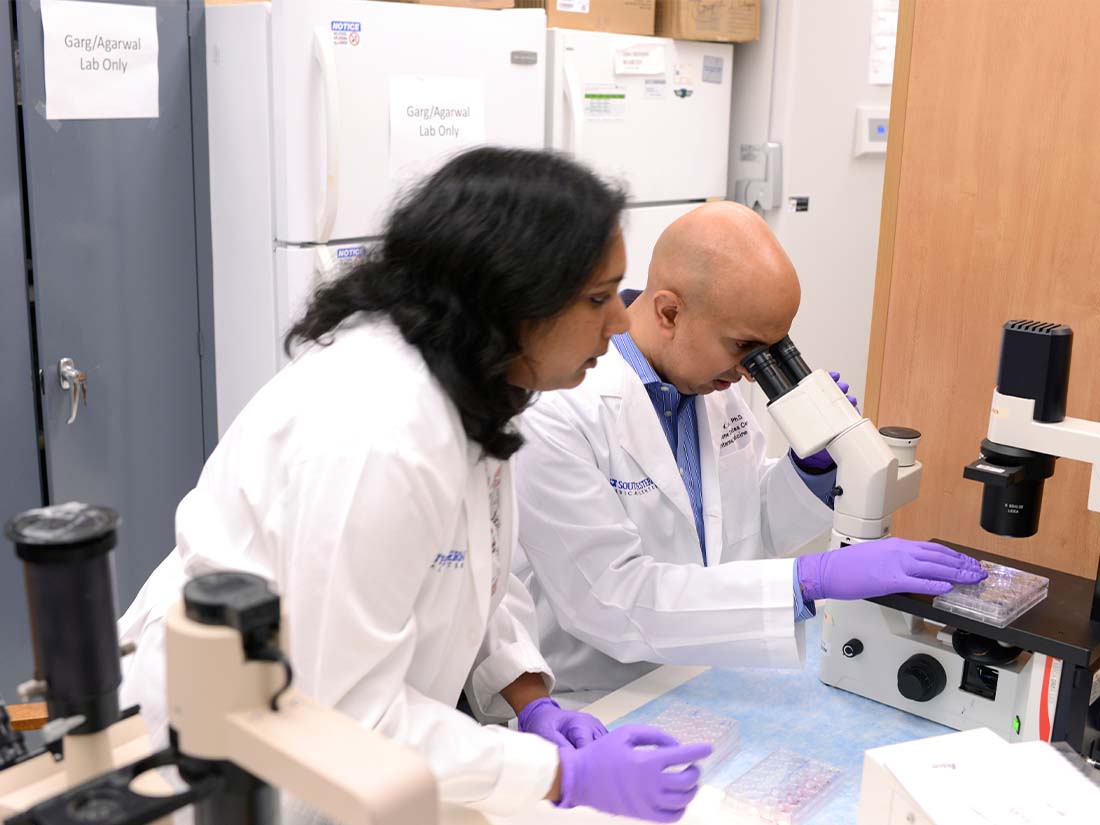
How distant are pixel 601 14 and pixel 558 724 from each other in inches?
79.0

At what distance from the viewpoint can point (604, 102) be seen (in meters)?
2.84

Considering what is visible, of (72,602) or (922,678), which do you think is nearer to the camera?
(72,602)

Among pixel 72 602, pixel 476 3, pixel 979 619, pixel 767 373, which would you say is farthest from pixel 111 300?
pixel 72 602

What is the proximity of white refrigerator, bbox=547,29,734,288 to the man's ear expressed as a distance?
983mm

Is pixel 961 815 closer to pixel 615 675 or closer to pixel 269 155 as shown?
pixel 615 675

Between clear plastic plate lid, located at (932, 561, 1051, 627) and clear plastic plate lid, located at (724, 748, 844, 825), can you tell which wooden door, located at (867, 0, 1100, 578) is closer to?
clear plastic plate lid, located at (932, 561, 1051, 627)

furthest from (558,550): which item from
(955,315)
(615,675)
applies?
(955,315)

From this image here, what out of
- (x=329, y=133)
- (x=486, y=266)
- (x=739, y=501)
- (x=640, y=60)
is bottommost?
(x=739, y=501)

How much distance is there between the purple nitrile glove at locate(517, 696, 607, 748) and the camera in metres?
1.33

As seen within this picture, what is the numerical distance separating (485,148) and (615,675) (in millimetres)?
874

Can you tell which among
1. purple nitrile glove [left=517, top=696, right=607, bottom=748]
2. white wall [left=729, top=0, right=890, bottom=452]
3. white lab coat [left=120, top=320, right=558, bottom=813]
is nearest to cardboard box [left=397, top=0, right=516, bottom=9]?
white wall [left=729, top=0, right=890, bottom=452]

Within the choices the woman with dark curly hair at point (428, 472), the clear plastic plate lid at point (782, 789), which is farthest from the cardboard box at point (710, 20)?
the clear plastic plate lid at point (782, 789)

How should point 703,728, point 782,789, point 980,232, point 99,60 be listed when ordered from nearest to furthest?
point 782,789, point 703,728, point 980,232, point 99,60

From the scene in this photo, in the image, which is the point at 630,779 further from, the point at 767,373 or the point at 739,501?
the point at 739,501
